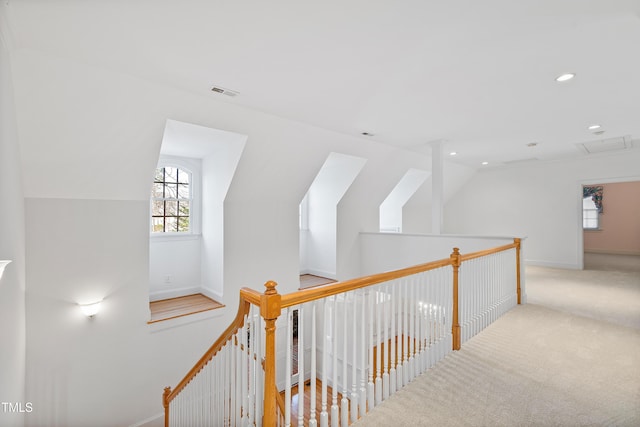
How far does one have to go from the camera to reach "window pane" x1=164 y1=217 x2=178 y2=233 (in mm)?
5238

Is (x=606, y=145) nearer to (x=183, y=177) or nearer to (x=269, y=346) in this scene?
(x=269, y=346)

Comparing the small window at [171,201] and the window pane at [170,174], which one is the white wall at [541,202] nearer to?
the small window at [171,201]

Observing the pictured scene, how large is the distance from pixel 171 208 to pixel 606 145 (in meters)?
8.74

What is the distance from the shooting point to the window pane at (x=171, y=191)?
17.3 ft

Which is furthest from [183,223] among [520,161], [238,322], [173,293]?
[520,161]

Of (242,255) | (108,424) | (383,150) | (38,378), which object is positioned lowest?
(108,424)

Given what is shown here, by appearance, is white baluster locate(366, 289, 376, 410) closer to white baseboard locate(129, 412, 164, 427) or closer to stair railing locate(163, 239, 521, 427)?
stair railing locate(163, 239, 521, 427)

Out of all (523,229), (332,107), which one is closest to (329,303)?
(332,107)

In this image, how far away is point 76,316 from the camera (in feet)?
11.7

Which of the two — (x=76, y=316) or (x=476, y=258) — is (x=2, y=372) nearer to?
(x=76, y=316)

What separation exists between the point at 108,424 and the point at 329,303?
390 cm

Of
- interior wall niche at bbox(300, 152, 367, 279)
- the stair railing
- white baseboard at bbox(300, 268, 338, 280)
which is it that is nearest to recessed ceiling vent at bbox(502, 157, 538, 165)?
interior wall niche at bbox(300, 152, 367, 279)

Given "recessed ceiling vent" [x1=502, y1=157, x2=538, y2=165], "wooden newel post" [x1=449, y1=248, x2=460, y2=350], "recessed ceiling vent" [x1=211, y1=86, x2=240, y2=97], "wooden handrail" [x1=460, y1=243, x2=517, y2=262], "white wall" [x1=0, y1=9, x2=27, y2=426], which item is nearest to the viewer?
"white wall" [x1=0, y1=9, x2=27, y2=426]

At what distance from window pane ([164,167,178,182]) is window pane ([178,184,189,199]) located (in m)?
0.15
